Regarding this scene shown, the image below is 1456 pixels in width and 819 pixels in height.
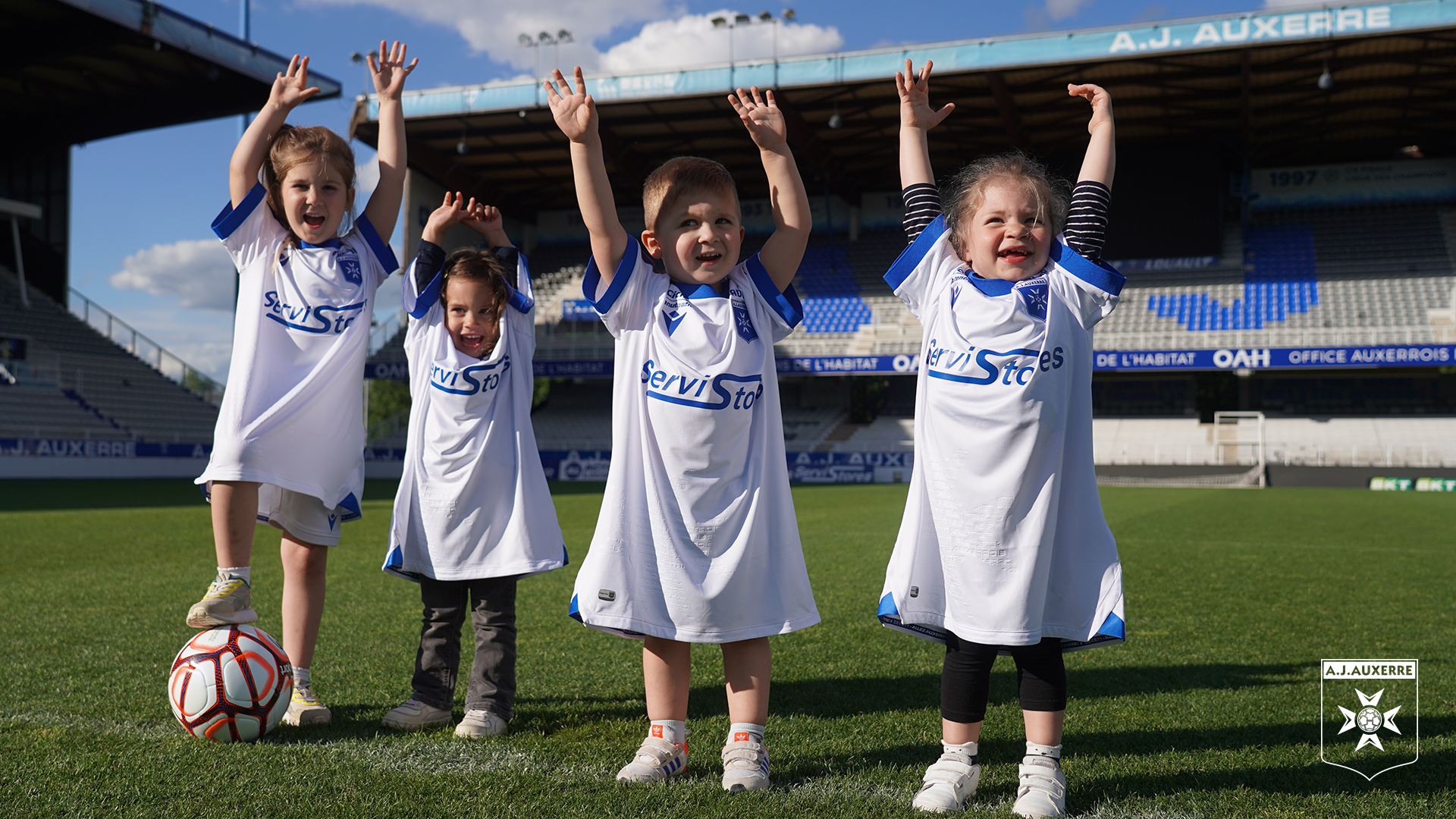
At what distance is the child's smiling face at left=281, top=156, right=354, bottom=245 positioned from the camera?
3082 mm

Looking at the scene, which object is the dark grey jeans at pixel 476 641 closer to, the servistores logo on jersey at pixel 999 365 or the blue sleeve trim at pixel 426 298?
the blue sleeve trim at pixel 426 298

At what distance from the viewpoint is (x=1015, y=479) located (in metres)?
2.33

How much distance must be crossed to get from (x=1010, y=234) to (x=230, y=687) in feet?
8.34

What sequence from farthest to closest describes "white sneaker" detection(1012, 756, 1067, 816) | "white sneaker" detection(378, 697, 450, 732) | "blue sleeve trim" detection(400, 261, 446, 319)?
"blue sleeve trim" detection(400, 261, 446, 319), "white sneaker" detection(378, 697, 450, 732), "white sneaker" detection(1012, 756, 1067, 816)

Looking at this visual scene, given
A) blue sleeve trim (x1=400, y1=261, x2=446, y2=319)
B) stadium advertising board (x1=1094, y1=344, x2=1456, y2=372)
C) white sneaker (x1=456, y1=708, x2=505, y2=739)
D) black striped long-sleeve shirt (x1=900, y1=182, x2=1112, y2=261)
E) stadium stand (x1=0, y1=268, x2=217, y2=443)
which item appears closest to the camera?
black striped long-sleeve shirt (x1=900, y1=182, x2=1112, y2=261)

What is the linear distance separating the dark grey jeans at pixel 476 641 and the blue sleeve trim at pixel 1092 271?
1919mm

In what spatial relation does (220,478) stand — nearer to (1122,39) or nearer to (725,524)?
(725,524)

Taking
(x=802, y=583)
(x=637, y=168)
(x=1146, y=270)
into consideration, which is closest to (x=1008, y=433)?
(x=802, y=583)

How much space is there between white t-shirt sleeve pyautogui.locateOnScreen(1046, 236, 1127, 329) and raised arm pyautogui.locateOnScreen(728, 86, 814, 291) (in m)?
0.69

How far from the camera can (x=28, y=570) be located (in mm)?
6660

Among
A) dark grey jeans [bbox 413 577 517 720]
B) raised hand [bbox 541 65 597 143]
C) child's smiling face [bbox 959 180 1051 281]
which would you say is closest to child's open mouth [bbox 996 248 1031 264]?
child's smiling face [bbox 959 180 1051 281]

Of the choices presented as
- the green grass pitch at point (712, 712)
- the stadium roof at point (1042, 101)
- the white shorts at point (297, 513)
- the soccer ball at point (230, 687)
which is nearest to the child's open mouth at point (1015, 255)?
the green grass pitch at point (712, 712)

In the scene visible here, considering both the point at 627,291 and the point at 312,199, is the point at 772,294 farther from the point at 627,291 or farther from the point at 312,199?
the point at 312,199

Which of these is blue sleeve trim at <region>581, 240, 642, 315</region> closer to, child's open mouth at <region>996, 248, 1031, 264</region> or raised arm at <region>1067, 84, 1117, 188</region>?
child's open mouth at <region>996, 248, 1031, 264</region>
